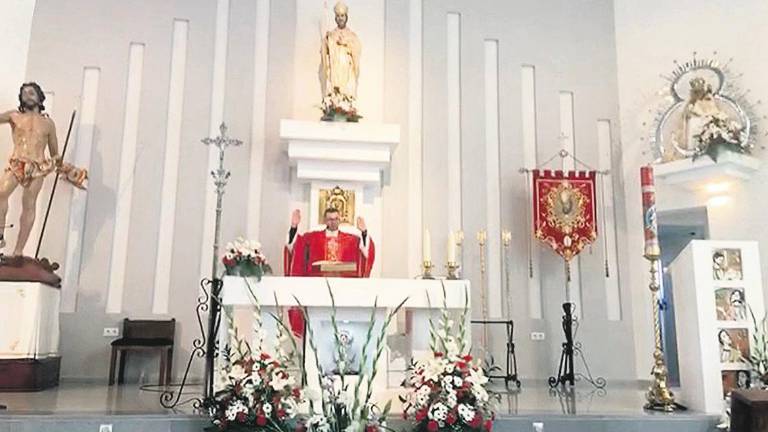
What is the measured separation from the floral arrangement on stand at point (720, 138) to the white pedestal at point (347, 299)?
3068 millimetres

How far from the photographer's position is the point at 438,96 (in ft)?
25.4

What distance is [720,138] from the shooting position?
6.39m

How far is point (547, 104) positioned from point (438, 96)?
4.38 ft

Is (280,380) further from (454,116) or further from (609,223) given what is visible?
(609,223)

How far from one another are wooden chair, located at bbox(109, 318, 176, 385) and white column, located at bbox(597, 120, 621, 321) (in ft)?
15.8

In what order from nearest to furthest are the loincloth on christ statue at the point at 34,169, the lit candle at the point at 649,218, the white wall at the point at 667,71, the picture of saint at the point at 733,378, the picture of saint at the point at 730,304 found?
1. the picture of saint at the point at 733,378
2. the picture of saint at the point at 730,304
3. the lit candle at the point at 649,218
4. the loincloth on christ statue at the point at 34,169
5. the white wall at the point at 667,71

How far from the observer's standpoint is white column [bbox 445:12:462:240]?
24.7 ft

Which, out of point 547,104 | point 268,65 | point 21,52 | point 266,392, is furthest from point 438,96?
point 266,392

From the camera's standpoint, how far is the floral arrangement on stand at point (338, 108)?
6961 mm

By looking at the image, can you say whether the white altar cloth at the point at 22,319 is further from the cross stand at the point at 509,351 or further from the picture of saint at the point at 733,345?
the picture of saint at the point at 733,345

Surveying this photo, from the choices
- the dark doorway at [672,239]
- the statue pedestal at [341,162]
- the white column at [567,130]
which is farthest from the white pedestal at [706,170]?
the statue pedestal at [341,162]

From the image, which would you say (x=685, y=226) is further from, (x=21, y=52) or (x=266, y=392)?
(x=21, y=52)

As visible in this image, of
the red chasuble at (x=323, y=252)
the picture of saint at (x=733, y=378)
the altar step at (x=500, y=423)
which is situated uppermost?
the red chasuble at (x=323, y=252)

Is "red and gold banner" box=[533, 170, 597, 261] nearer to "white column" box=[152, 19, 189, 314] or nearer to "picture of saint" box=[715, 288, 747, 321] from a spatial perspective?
"picture of saint" box=[715, 288, 747, 321]
